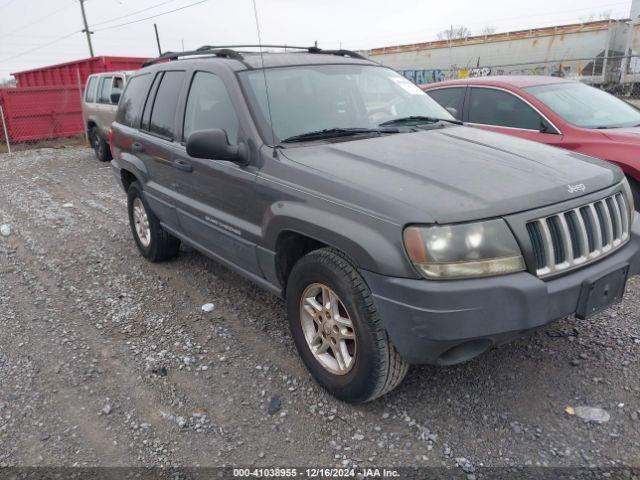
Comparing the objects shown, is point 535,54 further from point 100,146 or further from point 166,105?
point 166,105

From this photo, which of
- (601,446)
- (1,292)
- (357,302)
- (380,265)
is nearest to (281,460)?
(357,302)

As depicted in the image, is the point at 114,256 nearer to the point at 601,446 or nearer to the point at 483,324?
the point at 483,324

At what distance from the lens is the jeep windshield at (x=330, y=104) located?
127 inches

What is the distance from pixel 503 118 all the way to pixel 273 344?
153 inches

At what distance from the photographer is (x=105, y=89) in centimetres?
1144

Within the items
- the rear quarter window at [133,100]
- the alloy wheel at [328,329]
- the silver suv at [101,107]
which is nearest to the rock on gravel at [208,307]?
the alloy wheel at [328,329]

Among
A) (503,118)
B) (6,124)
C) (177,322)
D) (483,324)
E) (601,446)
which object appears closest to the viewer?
(483,324)

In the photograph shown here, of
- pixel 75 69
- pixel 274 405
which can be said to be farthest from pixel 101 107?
pixel 274 405

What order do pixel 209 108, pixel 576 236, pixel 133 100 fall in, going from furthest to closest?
pixel 133 100, pixel 209 108, pixel 576 236

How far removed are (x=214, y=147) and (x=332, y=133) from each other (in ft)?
2.46

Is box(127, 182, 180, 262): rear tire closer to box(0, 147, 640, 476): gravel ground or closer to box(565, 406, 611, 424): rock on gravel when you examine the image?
box(0, 147, 640, 476): gravel ground

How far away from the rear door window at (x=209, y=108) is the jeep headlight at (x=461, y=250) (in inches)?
61.3

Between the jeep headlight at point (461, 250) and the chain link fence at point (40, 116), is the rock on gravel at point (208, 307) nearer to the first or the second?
the jeep headlight at point (461, 250)

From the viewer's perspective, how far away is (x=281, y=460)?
8.22 feet
